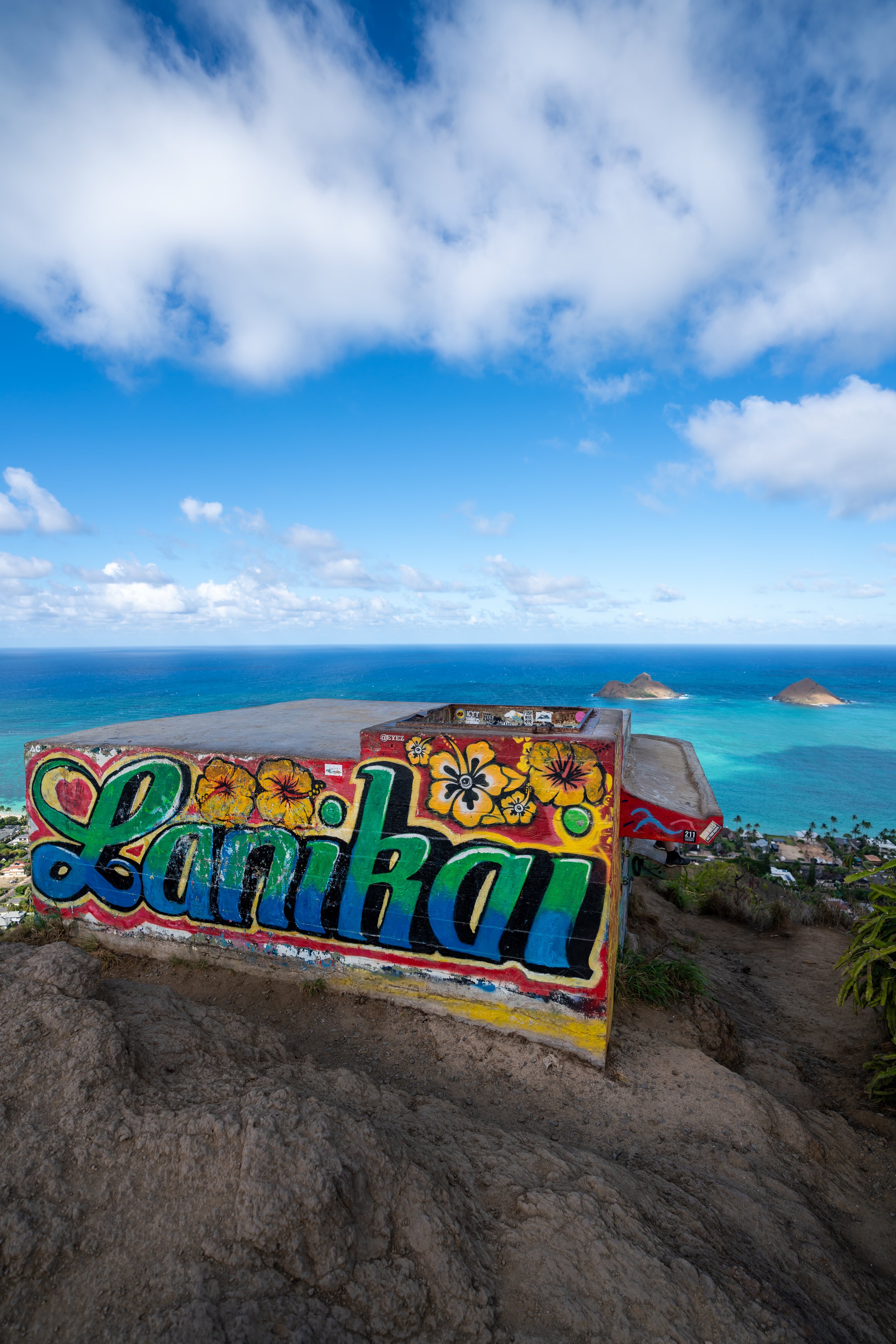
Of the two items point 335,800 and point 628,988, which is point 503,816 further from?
point 628,988

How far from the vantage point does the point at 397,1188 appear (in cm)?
398

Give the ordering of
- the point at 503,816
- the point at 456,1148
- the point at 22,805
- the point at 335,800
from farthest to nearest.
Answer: the point at 22,805, the point at 335,800, the point at 503,816, the point at 456,1148

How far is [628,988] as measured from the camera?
28.8 feet

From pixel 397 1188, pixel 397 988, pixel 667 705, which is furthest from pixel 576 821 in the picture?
pixel 667 705

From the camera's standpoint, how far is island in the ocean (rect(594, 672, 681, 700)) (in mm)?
96625

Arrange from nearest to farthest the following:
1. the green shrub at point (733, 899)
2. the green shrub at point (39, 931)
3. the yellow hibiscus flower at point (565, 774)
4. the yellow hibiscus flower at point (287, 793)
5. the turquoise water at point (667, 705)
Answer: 1. the yellow hibiscus flower at point (565, 774)
2. the yellow hibiscus flower at point (287, 793)
3. the green shrub at point (39, 931)
4. the green shrub at point (733, 899)
5. the turquoise water at point (667, 705)

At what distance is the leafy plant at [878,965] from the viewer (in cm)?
700

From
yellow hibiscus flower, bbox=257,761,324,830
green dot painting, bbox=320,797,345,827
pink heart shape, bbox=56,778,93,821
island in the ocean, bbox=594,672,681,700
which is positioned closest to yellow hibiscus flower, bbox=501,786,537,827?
green dot painting, bbox=320,797,345,827

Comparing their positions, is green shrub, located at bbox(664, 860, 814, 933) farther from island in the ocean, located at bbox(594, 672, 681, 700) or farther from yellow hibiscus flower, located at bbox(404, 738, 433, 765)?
island in the ocean, located at bbox(594, 672, 681, 700)

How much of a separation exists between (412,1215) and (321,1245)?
0.71 m

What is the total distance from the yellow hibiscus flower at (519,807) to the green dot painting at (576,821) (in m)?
0.36

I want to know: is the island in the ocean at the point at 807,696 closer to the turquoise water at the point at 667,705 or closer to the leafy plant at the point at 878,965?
the turquoise water at the point at 667,705

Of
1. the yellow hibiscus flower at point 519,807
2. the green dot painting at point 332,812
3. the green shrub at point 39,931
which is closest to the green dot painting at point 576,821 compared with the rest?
the yellow hibiscus flower at point 519,807

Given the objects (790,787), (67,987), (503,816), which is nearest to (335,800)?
(503,816)
